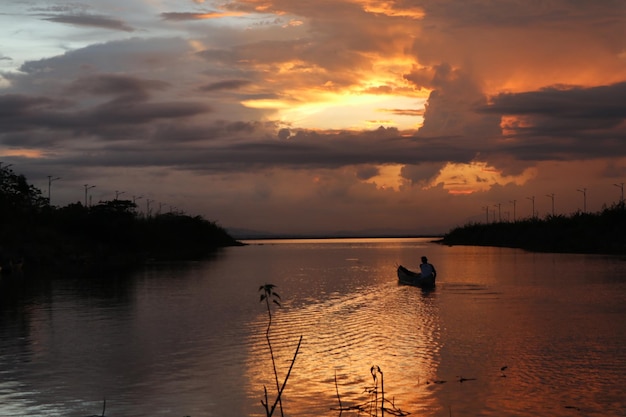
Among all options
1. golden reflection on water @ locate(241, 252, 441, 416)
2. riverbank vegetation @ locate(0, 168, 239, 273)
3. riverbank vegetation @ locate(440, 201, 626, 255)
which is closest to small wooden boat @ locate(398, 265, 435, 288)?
golden reflection on water @ locate(241, 252, 441, 416)

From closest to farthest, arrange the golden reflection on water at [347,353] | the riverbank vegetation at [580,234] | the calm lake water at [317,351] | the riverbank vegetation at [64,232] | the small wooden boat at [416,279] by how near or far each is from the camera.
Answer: the calm lake water at [317,351] → the golden reflection on water at [347,353] → the small wooden boat at [416,279] → the riverbank vegetation at [64,232] → the riverbank vegetation at [580,234]

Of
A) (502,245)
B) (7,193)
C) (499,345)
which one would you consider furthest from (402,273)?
(502,245)

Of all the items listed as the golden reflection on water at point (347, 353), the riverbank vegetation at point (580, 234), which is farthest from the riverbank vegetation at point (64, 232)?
the riverbank vegetation at point (580, 234)

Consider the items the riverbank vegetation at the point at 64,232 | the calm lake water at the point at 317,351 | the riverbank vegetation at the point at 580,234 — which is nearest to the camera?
the calm lake water at the point at 317,351

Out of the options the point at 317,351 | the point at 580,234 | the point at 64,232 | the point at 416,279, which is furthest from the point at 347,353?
the point at 580,234

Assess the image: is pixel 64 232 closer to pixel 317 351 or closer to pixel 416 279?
pixel 416 279

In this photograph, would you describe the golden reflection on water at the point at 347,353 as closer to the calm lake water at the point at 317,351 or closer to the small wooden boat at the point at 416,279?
the calm lake water at the point at 317,351

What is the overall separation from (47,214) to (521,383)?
100 meters

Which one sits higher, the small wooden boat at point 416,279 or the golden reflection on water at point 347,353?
the small wooden boat at point 416,279

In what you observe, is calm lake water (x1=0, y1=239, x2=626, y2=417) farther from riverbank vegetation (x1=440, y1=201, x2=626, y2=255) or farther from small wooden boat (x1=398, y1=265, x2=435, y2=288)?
riverbank vegetation (x1=440, y1=201, x2=626, y2=255)

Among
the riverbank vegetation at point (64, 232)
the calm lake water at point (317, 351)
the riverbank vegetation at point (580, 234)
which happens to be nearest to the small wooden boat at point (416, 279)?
the calm lake water at point (317, 351)

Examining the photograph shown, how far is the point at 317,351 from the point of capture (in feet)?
88.4

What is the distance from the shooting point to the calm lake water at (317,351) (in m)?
19.3

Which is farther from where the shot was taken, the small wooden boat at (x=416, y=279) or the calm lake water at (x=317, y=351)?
the small wooden boat at (x=416, y=279)
